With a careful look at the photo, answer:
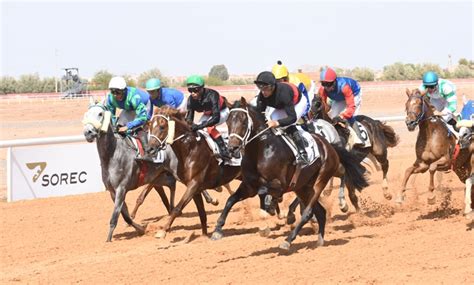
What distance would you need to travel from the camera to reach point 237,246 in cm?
908

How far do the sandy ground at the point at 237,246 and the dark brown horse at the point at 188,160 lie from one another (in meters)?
0.43

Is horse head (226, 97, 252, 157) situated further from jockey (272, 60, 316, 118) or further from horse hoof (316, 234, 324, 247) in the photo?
jockey (272, 60, 316, 118)

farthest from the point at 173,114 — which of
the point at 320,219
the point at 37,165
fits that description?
the point at 37,165

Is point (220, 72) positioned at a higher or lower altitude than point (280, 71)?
lower

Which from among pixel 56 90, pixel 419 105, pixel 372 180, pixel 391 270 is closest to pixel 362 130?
pixel 419 105

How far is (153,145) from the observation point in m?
9.25

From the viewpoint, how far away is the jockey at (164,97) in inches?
412

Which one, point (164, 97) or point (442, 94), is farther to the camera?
point (442, 94)

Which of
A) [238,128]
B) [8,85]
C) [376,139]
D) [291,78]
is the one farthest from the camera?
[8,85]

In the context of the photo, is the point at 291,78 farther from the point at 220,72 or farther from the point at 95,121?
the point at 220,72

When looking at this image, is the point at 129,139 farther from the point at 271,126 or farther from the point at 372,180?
the point at 372,180

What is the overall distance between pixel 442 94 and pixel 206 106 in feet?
12.2

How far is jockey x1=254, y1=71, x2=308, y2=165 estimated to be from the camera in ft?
27.5

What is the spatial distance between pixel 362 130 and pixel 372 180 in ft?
11.4
